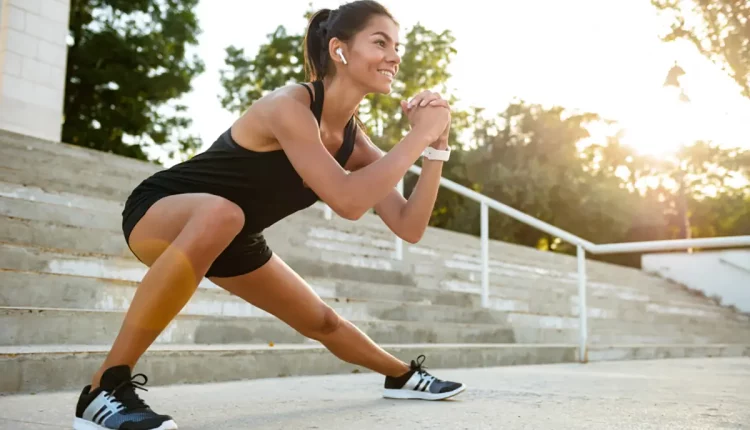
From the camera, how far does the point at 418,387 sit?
8.82 feet

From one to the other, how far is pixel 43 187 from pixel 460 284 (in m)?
3.73

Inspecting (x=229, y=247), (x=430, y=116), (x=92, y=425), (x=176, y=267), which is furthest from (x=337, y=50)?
(x=92, y=425)

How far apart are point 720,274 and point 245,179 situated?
12.4 metres

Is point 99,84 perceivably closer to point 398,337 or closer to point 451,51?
point 451,51

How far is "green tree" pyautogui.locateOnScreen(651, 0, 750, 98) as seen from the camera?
314 centimetres

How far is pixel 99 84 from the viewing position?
19.0m

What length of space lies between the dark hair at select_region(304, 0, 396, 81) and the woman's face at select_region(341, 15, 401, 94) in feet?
0.09

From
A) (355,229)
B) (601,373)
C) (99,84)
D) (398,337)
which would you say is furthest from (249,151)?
(99,84)

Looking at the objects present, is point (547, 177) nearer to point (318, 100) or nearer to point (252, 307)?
point (252, 307)

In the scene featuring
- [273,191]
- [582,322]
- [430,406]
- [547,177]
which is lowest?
[430,406]

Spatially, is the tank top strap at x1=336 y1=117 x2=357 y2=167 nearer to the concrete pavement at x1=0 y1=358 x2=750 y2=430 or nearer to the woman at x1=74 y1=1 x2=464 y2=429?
the woman at x1=74 y1=1 x2=464 y2=429

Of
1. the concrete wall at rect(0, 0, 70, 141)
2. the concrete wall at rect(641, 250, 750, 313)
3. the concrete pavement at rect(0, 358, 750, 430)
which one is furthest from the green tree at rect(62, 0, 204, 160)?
the concrete pavement at rect(0, 358, 750, 430)

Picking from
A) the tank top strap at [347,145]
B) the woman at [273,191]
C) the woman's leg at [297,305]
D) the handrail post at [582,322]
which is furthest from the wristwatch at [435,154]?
the handrail post at [582,322]

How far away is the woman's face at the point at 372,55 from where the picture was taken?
2.14 metres
